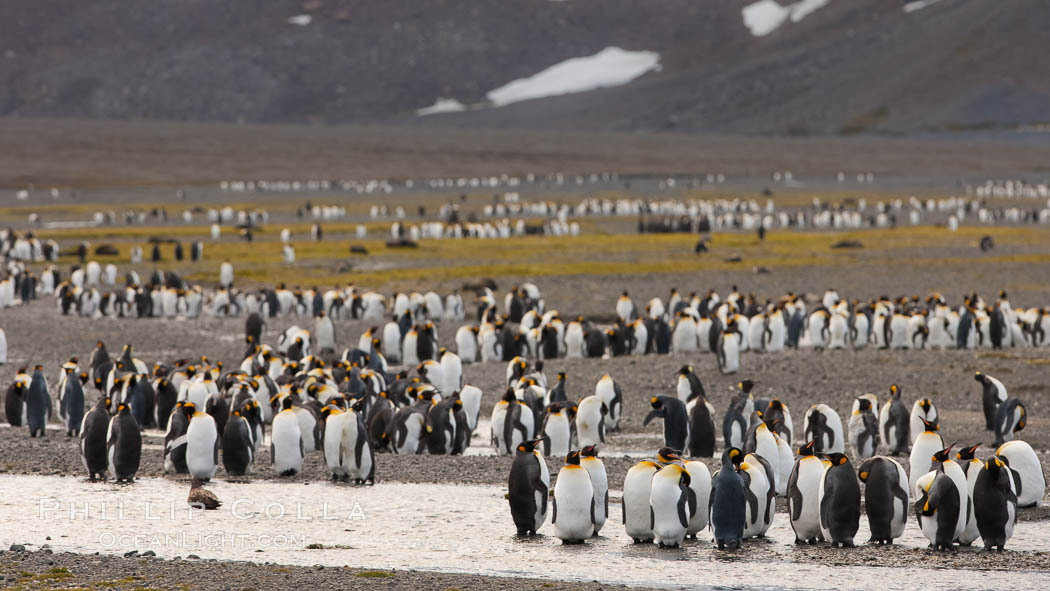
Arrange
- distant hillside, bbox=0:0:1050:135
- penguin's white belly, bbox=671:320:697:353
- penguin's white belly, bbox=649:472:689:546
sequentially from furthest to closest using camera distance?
distant hillside, bbox=0:0:1050:135 < penguin's white belly, bbox=671:320:697:353 < penguin's white belly, bbox=649:472:689:546

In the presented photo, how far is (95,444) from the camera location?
37.9 ft

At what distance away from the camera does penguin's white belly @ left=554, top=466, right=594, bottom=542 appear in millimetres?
9531

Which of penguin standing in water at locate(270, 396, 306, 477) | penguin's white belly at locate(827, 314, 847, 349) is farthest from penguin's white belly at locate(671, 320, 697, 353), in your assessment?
penguin standing in water at locate(270, 396, 306, 477)

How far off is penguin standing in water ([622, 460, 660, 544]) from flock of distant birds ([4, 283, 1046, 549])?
0.6 inches

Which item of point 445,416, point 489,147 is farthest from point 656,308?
point 489,147

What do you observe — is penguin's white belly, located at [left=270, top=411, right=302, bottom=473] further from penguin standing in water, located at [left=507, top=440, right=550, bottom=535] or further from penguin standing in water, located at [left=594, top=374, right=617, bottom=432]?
penguin standing in water, located at [left=594, top=374, right=617, bottom=432]

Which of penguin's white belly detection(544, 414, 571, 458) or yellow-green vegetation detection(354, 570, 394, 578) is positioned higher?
penguin's white belly detection(544, 414, 571, 458)

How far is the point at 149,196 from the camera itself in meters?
74.6

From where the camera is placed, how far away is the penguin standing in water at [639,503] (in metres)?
9.50

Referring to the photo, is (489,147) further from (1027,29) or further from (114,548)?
(114,548)

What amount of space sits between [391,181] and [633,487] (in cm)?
8273

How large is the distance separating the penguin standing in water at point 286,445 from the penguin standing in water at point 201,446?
60cm

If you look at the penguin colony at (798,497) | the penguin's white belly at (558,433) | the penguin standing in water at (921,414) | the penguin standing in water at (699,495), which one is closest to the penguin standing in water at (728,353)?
the penguin standing in water at (921,414)

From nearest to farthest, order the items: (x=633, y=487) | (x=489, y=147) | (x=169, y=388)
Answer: (x=633, y=487) → (x=169, y=388) → (x=489, y=147)
